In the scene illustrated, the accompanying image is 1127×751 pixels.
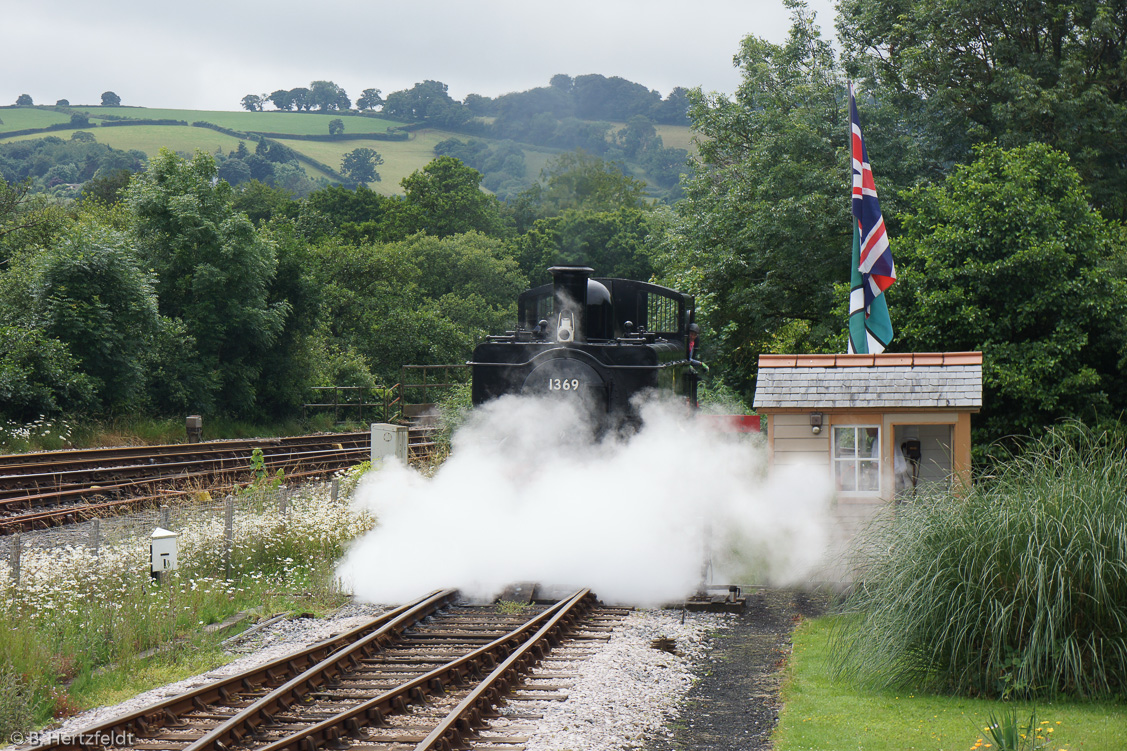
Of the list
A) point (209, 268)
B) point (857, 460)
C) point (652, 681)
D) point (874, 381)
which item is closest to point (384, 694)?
point (652, 681)

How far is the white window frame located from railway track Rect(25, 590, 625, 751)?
3896mm

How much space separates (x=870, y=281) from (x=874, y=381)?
3897 millimetres

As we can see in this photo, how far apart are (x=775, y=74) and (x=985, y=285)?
1405cm

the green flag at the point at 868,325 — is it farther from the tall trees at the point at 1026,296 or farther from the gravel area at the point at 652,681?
the gravel area at the point at 652,681

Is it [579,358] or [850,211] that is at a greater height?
[850,211]

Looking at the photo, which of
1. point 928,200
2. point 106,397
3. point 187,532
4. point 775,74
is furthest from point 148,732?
point 775,74

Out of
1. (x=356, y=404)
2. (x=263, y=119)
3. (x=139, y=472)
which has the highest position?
(x=263, y=119)

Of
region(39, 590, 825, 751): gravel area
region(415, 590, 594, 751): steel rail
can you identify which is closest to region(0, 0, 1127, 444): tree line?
region(39, 590, 825, 751): gravel area

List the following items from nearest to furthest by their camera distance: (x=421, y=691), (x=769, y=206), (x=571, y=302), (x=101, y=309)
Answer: (x=421, y=691)
(x=571, y=302)
(x=769, y=206)
(x=101, y=309)

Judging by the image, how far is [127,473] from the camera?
19.2 m

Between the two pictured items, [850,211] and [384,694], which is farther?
[850,211]

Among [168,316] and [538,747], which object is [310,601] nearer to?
[538,747]

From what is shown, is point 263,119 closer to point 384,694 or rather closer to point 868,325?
point 868,325

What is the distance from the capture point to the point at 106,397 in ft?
88.1
